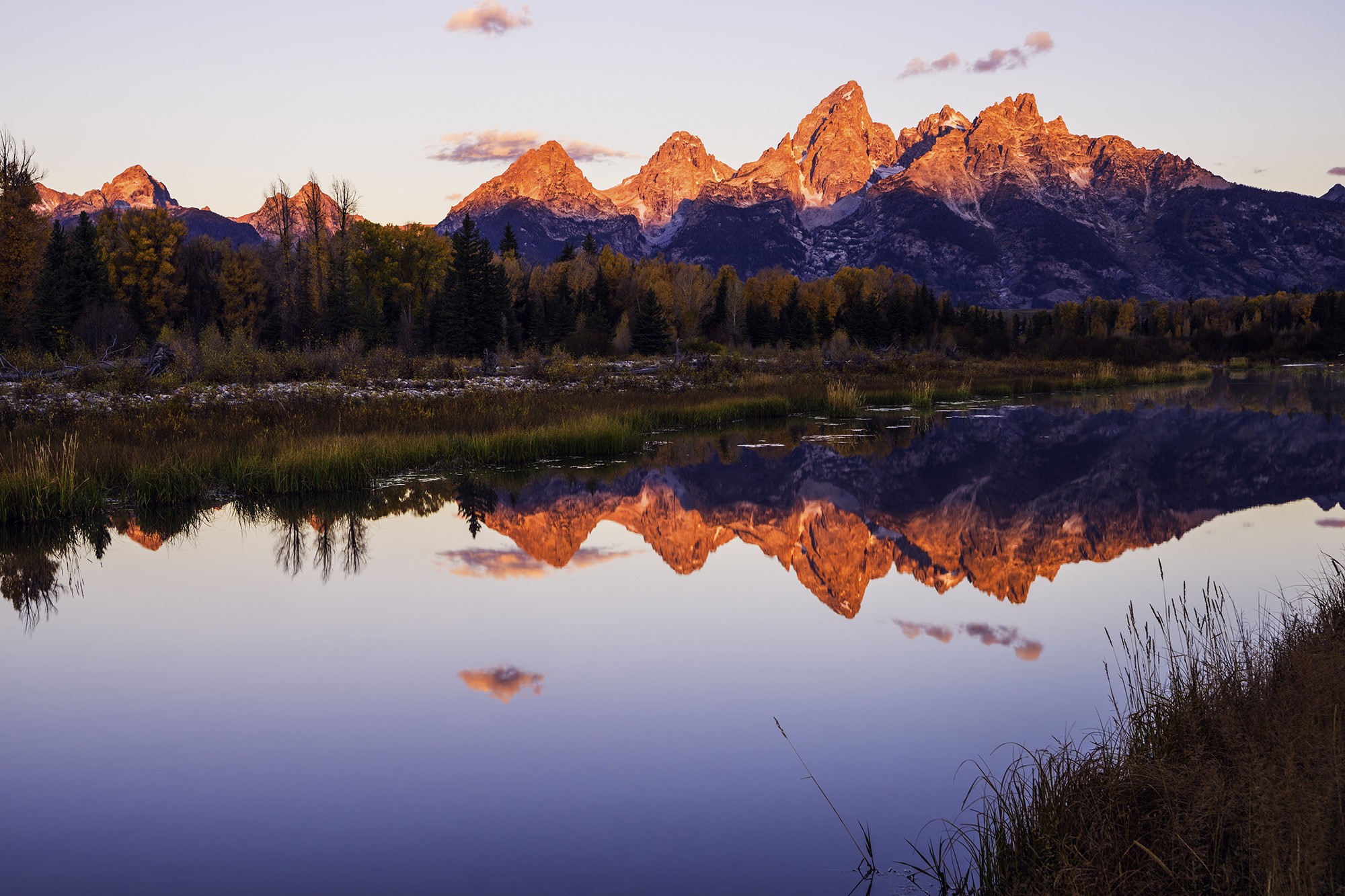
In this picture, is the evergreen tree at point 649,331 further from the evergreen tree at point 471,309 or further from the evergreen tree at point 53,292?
the evergreen tree at point 53,292

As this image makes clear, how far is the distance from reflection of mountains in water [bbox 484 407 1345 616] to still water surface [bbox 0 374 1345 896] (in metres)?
0.13

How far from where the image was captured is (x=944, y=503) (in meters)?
19.3

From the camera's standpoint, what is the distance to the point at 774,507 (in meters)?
19.0

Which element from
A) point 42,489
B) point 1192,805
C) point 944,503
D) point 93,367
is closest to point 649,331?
point 93,367

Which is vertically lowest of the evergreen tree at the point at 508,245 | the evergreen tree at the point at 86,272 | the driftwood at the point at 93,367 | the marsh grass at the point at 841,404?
the marsh grass at the point at 841,404

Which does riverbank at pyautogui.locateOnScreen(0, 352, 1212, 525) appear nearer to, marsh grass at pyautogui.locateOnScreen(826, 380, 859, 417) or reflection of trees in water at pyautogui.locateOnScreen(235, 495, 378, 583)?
marsh grass at pyautogui.locateOnScreen(826, 380, 859, 417)

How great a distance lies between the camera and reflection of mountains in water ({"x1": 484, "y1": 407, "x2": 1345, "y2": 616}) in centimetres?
1425

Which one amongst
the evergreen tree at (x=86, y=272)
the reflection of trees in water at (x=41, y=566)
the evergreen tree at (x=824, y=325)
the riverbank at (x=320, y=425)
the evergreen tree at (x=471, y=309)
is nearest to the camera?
the reflection of trees in water at (x=41, y=566)

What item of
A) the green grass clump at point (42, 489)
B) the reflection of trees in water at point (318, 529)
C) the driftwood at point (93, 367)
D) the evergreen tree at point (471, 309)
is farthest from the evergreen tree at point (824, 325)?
the green grass clump at point (42, 489)

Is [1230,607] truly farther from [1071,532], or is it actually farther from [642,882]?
[642,882]

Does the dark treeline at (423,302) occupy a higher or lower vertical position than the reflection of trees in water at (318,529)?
higher

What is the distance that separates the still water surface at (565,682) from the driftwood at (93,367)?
11.7 m

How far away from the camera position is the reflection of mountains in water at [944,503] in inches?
561

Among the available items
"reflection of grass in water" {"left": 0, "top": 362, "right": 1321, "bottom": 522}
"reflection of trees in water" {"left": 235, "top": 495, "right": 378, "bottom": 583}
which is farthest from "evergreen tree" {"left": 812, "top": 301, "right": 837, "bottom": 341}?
"reflection of trees in water" {"left": 235, "top": 495, "right": 378, "bottom": 583}
